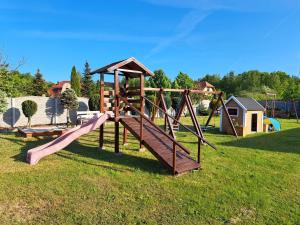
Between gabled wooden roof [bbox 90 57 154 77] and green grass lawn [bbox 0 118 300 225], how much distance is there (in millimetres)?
2814

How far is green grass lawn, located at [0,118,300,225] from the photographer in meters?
3.86

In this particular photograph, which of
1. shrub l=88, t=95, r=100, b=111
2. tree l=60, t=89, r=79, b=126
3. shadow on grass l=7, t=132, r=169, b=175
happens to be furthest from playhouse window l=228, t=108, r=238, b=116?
tree l=60, t=89, r=79, b=126

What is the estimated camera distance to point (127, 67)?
8844 mm

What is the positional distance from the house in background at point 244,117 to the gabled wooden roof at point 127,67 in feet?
23.1

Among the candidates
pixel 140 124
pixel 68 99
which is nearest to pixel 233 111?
pixel 140 124

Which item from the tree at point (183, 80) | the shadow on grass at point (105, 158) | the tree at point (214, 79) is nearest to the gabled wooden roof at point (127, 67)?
the shadow on grass at point (105, 158)

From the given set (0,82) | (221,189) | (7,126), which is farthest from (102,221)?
(7,126)

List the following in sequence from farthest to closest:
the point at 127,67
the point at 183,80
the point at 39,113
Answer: the point at 183,80, the point at 39,113, the point at 127,67

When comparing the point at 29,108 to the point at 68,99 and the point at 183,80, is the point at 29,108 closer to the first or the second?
the point at 68,99

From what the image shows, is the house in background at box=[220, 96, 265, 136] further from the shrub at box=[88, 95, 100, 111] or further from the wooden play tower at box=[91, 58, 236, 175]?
the shrub at box=[88, 95, 100, 111]

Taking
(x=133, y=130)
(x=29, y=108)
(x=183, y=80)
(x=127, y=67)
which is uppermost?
(x=183, y=80)

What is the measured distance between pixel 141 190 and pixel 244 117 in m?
10.3

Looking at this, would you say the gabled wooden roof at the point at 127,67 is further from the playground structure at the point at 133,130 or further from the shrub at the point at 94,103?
the shrub at the point at 94,103

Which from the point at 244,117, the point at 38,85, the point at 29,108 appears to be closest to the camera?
the point at 244,117
